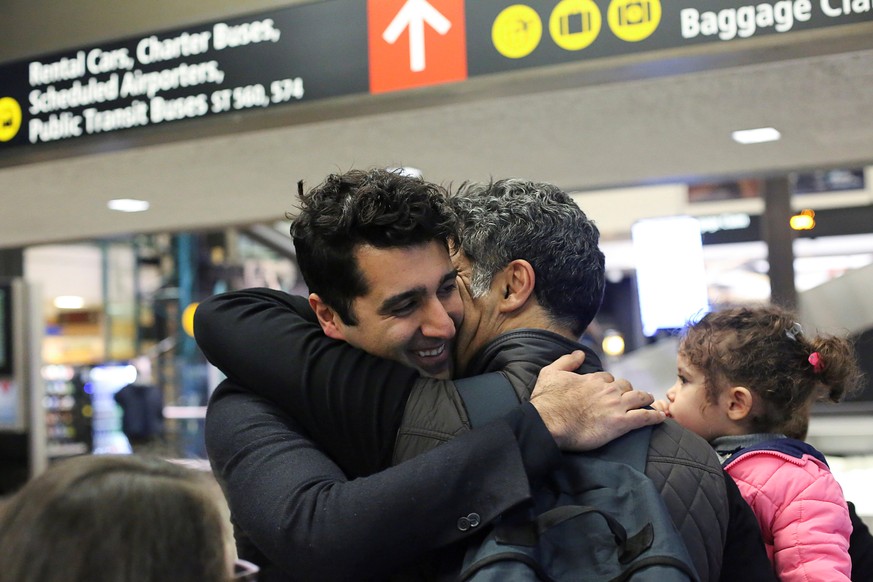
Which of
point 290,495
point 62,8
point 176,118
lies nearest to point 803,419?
point 290,495

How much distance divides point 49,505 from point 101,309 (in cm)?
1984

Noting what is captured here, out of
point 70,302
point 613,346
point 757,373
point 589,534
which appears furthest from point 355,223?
point 70,302

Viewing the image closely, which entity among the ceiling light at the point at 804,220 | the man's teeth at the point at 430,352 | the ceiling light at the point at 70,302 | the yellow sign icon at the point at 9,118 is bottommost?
the man's teeth at the point at 430,352

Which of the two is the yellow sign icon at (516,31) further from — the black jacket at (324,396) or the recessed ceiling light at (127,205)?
the recessed ceiling light at (127,205)

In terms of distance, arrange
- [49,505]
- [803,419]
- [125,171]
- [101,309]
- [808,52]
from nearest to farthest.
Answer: [49,505], [803,419], [808,52], [125,171], [101,309]

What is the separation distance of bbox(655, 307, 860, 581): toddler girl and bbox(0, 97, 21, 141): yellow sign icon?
276cm

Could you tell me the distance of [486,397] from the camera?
1374 mm

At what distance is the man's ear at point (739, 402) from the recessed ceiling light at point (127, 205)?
4124 mm

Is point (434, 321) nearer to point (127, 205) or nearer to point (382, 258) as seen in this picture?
point (382, 258)

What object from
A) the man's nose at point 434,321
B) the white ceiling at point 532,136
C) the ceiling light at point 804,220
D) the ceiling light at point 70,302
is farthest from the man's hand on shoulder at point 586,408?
the ceiling light at point 70,302

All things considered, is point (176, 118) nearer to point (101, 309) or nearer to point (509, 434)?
point (509, 434)

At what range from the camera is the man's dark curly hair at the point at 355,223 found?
1.46 meters

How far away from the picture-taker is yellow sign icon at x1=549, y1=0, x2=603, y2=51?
2961mm

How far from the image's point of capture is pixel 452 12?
10.2 ft
